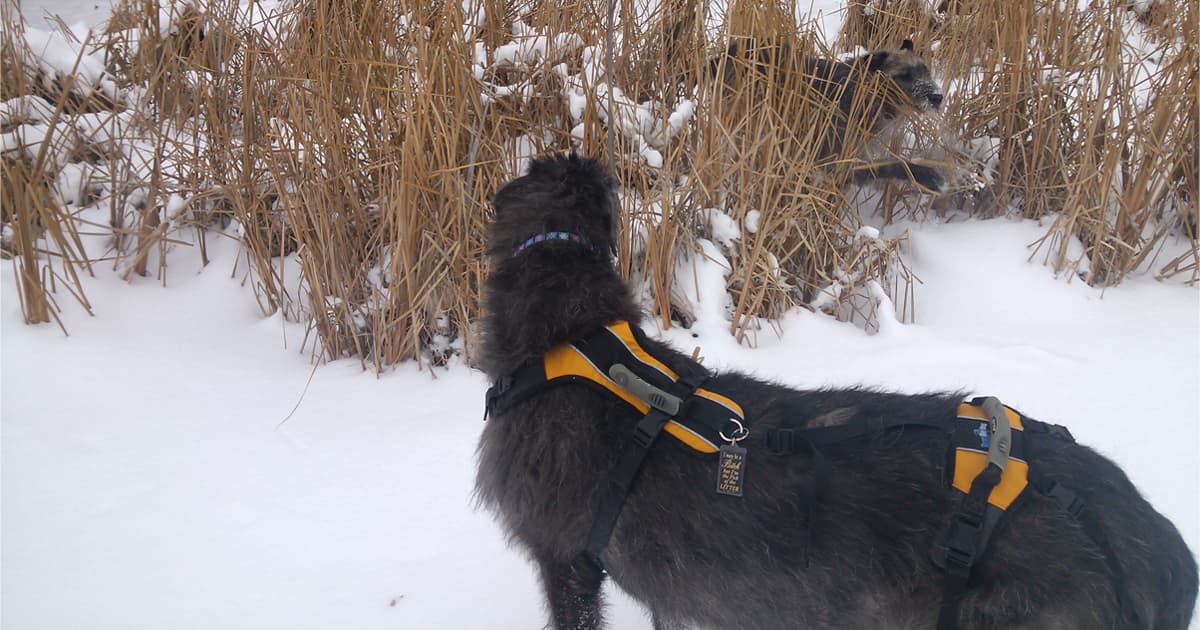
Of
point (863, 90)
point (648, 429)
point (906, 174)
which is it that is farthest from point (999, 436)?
point (906, 174)

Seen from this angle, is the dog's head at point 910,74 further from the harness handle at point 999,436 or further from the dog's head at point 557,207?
the harness handle at point 999,436

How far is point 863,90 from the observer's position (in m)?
3.90

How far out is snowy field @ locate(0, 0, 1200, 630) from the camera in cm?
235

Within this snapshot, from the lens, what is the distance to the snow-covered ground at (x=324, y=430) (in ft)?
7.71

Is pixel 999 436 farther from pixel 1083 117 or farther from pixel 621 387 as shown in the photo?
pixel 1083 117

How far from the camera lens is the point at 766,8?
393 cm

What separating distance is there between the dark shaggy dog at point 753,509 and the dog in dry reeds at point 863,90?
2306 mm

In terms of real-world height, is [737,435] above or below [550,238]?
below

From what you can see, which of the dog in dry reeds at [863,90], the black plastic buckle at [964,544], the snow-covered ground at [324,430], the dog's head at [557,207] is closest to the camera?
the black plastic buckle at [964,544]

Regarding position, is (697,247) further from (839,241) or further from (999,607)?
(999,607)

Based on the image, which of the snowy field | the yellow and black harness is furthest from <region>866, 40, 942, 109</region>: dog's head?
the yellow and black harness

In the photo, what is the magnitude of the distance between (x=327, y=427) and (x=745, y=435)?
227 centimetres

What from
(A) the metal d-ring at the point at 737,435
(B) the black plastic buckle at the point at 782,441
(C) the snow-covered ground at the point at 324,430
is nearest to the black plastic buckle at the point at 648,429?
(A) the metal d-ring at the point at 737,435

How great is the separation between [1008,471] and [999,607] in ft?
0.86
